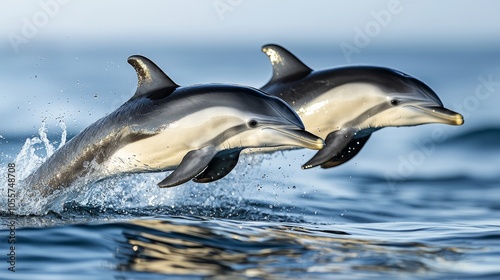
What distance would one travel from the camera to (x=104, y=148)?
Result: 9.27m

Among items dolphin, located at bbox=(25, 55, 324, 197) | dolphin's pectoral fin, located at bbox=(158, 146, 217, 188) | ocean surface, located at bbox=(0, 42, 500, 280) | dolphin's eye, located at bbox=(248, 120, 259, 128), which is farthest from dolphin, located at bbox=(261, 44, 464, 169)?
dolphin's pectoral fin, located at bbox=(158, 146, 217, 188)

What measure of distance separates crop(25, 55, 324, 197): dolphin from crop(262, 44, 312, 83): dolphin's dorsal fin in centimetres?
145

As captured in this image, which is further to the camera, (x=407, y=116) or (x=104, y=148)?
(x=407, y=116)

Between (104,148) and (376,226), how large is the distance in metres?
2.65

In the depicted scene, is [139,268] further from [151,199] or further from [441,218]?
[441,218]

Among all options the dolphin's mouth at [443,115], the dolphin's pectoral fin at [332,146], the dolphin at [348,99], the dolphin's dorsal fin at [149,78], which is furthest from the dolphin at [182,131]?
the dolphin's mouth at [443,115]

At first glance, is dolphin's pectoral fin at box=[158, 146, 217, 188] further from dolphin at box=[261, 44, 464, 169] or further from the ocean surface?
dolphin at box=[261, 44, 464, 169]

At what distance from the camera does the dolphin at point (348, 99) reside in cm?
1020

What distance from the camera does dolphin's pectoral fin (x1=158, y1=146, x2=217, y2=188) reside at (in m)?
8.62

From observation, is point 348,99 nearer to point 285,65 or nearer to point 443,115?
point 285,65

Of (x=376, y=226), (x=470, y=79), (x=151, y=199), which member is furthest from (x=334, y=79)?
(x=470, y=79)

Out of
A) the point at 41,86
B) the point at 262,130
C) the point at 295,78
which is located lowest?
the point at 262,130

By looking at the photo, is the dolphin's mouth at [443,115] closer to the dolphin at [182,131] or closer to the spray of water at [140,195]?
the dolphin at [182,131]

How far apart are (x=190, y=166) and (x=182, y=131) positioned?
368mm
